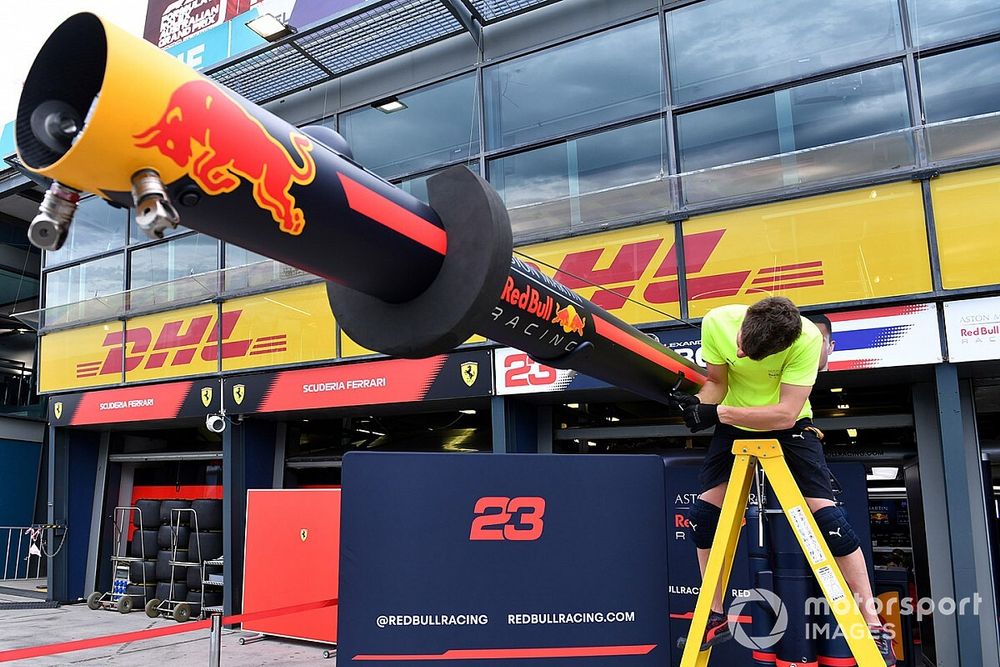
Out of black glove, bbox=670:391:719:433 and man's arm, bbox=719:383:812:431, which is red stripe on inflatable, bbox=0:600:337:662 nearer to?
black glove, bbox=670:391:719:433

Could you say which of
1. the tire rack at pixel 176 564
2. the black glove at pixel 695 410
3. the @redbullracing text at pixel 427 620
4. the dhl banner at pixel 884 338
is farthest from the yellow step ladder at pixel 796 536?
the tire rack at pixel 176 564

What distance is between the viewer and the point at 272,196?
169 cm

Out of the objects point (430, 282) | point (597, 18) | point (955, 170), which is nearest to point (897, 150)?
point (955, 170)

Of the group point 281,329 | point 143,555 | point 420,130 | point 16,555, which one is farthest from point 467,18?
point 16,555

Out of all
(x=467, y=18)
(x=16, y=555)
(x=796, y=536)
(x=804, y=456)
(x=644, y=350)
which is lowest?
(x=16, y=555)

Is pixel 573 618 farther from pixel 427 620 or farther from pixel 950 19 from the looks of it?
pixel 950 19

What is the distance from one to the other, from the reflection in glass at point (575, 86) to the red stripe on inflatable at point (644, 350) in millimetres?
5441

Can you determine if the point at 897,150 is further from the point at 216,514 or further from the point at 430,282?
the point at 216,514

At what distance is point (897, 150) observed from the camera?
7.04m

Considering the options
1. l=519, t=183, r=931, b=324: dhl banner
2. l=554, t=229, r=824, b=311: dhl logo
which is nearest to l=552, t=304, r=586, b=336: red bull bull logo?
l=519, t=183, r=931, b=324: dhl banner

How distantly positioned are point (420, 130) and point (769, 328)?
25.0ft

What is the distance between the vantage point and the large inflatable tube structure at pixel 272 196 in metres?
1.47

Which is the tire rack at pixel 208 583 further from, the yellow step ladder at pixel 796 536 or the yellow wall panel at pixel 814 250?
the yellow step ladder at pixel 796 536

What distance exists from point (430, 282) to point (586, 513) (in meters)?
2.88
